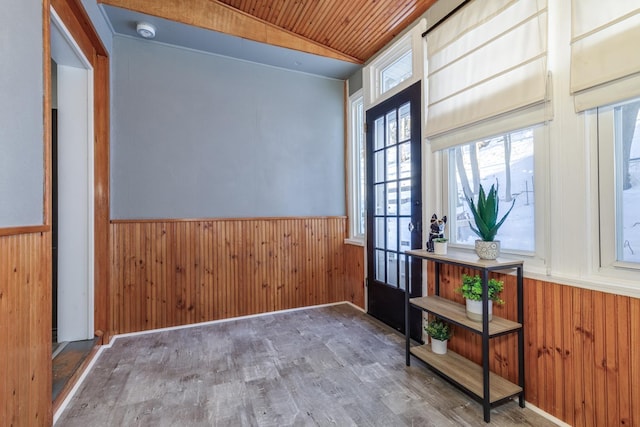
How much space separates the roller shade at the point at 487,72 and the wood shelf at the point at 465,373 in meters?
1.56

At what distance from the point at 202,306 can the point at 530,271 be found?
2.90 metres

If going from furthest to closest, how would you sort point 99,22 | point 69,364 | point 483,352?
point 99,22 < point 69,364 < point 483,352

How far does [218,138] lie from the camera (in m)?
3.26

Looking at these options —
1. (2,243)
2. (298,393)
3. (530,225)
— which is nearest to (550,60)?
(530,225)

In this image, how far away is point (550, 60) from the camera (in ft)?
5.46

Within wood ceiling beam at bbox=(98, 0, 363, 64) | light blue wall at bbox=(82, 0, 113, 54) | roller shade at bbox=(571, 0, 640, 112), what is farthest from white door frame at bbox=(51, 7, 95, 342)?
roller shade at bbox=(571, 0, 640, 112)

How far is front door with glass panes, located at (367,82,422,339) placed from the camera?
2.69 metres

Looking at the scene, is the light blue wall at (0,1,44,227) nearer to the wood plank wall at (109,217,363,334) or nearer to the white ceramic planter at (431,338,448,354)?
the wood plank wall at (109,217,363,334)

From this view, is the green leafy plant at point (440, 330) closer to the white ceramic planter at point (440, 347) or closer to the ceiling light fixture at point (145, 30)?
the white ceramic planter at point (440, 347)

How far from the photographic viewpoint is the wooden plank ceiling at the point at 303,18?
2.63m

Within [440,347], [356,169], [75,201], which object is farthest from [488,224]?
[75,201]

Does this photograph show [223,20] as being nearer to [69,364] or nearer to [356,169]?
[356,169]

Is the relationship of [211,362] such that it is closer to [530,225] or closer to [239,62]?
[530,225]

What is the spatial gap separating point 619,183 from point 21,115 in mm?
2839
